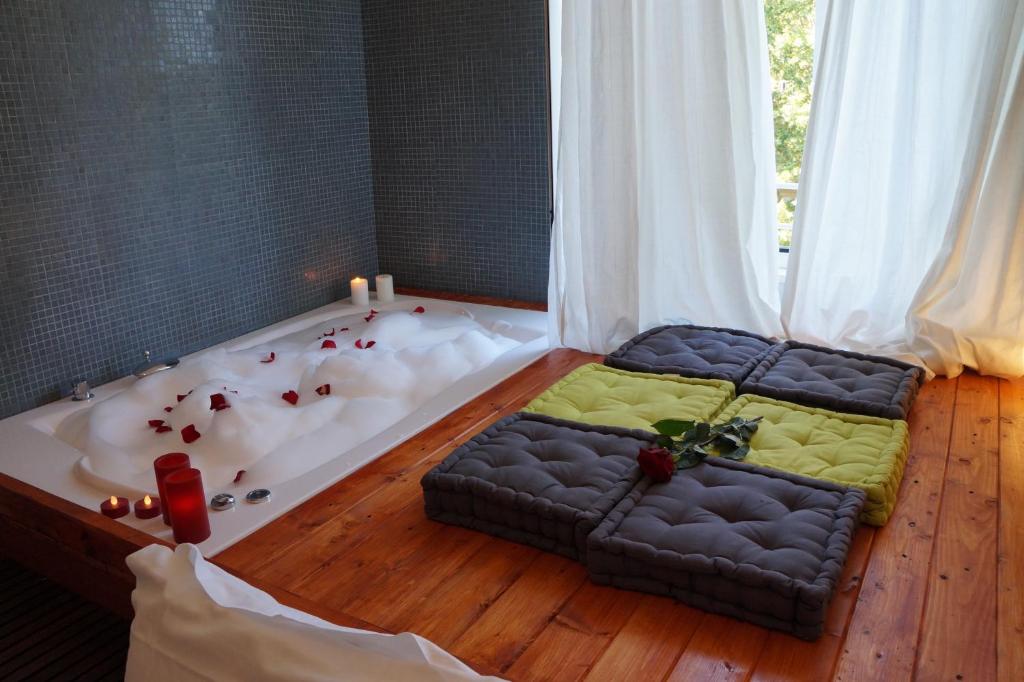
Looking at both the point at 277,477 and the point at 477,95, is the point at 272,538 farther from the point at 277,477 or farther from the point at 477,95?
the point at 477,95

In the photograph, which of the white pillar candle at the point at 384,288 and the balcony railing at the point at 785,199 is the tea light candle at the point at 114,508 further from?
the balcony railing at the point at 785,199

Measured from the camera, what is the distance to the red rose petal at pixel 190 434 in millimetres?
2648

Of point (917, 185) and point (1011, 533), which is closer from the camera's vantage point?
point (1011, 533)

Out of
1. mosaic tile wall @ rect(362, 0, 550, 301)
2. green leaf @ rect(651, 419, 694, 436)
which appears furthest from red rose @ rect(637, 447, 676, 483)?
mosaic tile wall @ rect(362, 0, 550, 301)

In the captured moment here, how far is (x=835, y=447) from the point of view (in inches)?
90.4

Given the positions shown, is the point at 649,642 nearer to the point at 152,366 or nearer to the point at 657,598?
the point at 657,598

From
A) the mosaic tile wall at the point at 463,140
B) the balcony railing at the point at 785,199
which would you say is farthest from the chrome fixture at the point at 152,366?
the balcony railing at the point at 785,199

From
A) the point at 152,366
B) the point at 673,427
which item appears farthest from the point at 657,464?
the point at 152,366

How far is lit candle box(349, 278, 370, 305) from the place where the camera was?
3.94 meters

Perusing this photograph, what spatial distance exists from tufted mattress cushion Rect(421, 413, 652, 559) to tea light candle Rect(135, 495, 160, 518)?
688mm

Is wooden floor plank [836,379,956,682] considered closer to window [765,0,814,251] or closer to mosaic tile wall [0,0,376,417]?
window [765,0,814,251]

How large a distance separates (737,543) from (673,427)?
542mm

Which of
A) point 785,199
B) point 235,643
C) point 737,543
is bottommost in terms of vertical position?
point 737,543

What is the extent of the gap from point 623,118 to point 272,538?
1.93 meters
